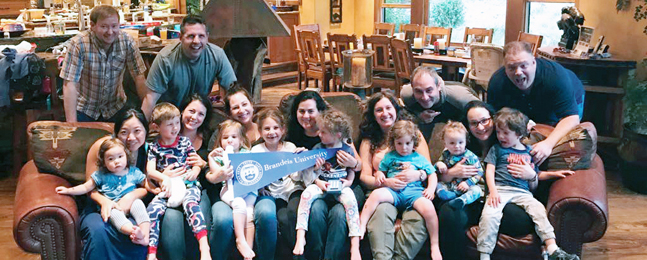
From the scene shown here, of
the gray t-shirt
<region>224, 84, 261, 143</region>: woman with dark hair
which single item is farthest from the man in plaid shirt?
<region>224, 84, 261, 143</region>: woman with dark hair

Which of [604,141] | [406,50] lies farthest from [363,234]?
[406,50]

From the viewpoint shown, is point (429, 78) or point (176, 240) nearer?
point (176, 240)

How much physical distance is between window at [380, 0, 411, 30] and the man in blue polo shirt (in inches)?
232

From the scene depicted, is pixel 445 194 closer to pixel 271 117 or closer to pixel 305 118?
pixel 305 118

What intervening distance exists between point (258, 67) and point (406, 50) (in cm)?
251

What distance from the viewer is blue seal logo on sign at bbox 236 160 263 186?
10.9 ft

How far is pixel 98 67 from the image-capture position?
13.4 ft

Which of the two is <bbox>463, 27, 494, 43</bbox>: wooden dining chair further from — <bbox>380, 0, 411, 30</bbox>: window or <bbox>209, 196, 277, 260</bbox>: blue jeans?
<bbox>209, 196, 277, 260</bbox>: blue jeans

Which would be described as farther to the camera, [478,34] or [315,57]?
[315,57]

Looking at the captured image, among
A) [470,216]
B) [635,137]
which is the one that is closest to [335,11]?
[635,137]

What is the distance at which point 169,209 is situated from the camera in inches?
128

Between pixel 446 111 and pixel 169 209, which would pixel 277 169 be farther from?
pixel 446 111

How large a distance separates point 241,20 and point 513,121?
2075 mm

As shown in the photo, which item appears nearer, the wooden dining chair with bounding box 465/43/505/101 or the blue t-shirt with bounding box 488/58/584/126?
the blue t-shirt with bounding box 488/58/584/126
